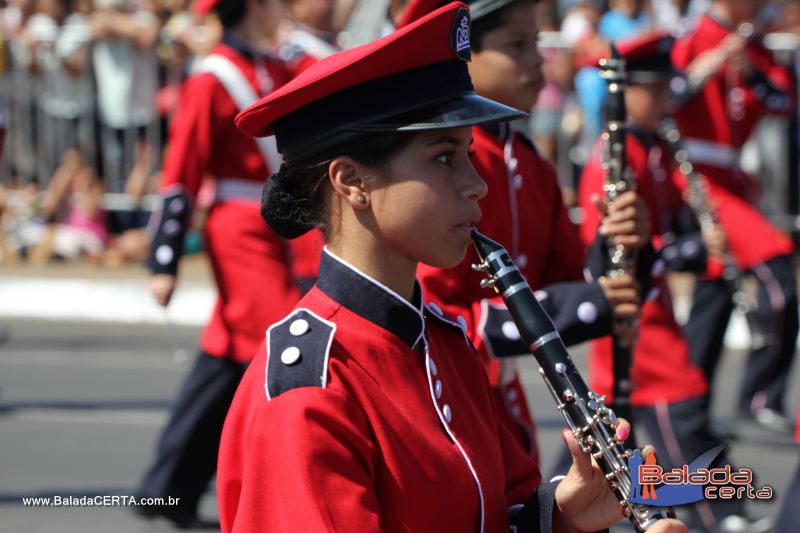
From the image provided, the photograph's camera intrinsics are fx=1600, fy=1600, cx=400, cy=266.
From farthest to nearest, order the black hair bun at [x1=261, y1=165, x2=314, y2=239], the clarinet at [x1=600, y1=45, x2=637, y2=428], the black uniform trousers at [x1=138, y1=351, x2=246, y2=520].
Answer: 1. the black uniform trousers at [x1=138, y1=351, x2=246, y2=520]
2. the clarinet at [x1=600, y1=45, x2=637, y2=428]
3. the black hair bun at [x1=261, y1=165, x2=314, y2=239]

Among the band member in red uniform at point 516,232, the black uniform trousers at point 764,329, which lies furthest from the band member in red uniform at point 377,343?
the black uniform trousers at point 764,329

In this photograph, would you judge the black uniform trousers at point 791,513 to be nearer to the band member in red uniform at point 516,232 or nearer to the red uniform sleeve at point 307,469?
the band member in red uniform at point 516,232

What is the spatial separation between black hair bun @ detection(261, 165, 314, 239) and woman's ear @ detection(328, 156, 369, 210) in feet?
0.40

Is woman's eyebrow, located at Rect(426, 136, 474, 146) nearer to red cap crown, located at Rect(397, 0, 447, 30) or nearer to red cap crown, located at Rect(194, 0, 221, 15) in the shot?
red cap crown, located at Rect(397, 0, 447, 30)

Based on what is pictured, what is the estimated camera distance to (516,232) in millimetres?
4156

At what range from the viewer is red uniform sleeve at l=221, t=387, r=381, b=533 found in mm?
2424

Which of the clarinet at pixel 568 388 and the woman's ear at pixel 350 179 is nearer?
the clarinet at pixel 568 388

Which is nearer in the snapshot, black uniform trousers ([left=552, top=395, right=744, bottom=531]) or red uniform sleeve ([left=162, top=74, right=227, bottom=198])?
black uniform trousers ([left=552, top=395, right=744, bottom=531])

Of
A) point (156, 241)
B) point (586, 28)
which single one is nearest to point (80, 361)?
point (156, 241)

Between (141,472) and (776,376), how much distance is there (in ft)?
10.7

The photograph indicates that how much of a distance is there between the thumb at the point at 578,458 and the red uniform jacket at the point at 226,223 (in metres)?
3.42

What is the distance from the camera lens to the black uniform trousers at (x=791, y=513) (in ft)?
11.5

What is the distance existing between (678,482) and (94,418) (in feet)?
19.8

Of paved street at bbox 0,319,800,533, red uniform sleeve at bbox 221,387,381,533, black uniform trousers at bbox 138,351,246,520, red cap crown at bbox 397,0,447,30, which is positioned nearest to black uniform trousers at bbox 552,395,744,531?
paved street at bbox 0,319,800,533
